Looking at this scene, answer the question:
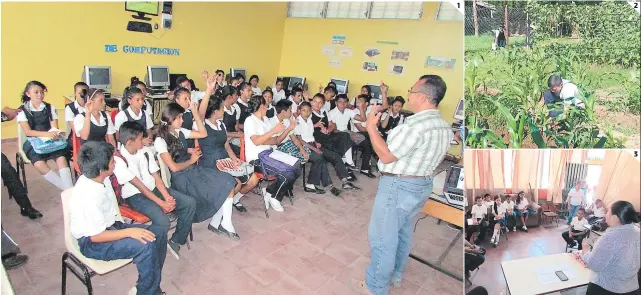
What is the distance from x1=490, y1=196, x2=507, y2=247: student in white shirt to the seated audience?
310 mm

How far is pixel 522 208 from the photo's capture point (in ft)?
5.37

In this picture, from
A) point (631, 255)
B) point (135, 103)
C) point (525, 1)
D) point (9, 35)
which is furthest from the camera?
point (9, 35)

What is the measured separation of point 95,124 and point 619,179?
362 centimetres

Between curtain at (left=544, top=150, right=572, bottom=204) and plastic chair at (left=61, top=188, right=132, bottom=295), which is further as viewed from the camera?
plastic chair at (left=61, top=188, right=132, bottom=295)

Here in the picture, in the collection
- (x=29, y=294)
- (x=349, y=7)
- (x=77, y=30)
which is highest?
(x=349, y=7)

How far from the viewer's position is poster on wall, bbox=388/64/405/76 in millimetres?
6750

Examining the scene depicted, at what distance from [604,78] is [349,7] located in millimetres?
6293

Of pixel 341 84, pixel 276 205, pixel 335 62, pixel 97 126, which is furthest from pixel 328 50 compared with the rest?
pixel 97 126

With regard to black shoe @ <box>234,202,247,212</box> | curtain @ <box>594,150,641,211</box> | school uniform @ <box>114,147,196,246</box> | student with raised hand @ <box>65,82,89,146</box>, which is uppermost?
curtain @ <box>594,150,641,211</box>

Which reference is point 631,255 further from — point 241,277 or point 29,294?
point 29,294

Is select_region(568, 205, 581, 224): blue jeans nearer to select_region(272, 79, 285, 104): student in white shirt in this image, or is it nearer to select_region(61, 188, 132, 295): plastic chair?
select_region(61, 188, 132, 295): plastic chair

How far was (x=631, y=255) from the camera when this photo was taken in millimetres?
1488

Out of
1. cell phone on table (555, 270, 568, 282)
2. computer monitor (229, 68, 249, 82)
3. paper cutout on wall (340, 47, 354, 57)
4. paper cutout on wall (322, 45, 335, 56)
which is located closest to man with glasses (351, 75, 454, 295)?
cell phone on table (555, 270, 568, 282)

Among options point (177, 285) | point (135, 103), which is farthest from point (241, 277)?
point (135, 103)
